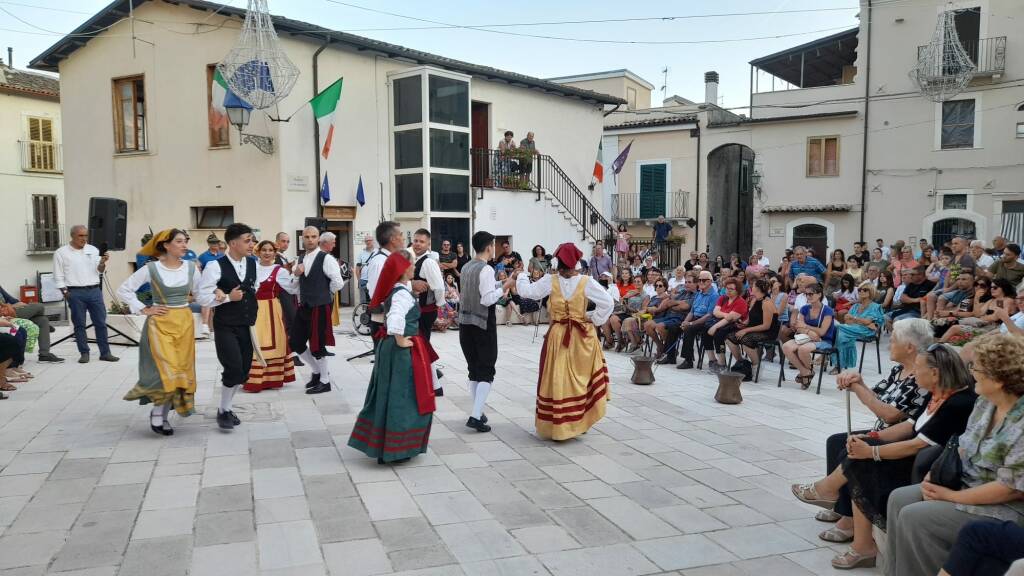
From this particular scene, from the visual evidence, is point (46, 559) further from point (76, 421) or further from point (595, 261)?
point (595, 261)

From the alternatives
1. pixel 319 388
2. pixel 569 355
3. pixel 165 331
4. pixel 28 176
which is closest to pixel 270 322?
pixel 319 388

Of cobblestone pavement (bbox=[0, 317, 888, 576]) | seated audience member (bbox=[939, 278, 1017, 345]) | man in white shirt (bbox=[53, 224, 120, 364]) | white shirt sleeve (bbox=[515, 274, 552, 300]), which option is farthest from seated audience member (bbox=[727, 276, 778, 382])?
man in white shirt (bbox=[53, 224, 120, 364])

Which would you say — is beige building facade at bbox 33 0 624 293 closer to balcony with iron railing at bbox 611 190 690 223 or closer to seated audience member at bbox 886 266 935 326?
balcony with iron railing at bbox 611 190 690 223

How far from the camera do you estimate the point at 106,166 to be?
54.8 feet

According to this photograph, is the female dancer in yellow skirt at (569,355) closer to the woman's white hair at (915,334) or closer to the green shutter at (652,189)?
the woman's white hair at (915,334)

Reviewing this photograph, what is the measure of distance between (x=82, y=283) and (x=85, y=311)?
398mm

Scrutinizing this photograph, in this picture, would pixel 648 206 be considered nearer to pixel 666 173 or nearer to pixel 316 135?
pixel 666 173

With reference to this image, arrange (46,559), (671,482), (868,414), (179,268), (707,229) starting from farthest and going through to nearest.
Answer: (707,229)
(868,414)
(179,268)
(671,482)
(46,559)

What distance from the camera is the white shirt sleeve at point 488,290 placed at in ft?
20.0

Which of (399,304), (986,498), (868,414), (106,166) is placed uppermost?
(106,166)

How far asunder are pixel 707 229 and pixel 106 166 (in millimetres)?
17856

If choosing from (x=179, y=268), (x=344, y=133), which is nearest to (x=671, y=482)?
(x=179, y=268)

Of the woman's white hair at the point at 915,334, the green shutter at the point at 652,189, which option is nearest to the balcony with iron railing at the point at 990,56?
the green shutter at the point at 652,189

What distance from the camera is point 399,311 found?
17.1ft
